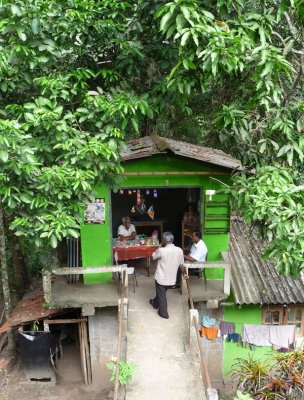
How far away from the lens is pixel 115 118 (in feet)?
23.9

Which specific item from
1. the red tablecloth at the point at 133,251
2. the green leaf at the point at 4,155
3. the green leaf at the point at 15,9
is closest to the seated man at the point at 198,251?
the red tablecloth at the point at 133,251

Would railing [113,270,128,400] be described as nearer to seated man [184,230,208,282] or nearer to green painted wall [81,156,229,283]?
green painted wall [81,156,229,283]

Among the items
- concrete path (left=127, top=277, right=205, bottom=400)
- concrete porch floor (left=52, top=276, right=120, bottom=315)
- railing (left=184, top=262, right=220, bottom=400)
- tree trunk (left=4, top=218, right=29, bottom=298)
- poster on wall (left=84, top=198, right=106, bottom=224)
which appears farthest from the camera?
tree trunk (left=4, top=218, right=29, bottom=298)

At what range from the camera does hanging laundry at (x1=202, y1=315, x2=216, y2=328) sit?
9930 millimetres

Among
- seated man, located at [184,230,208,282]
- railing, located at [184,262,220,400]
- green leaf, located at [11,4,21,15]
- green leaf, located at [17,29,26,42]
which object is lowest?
railing, located at [184,262,220,400]

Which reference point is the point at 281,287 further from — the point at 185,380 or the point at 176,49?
the point at 176,49

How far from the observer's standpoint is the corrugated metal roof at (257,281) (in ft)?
31.3

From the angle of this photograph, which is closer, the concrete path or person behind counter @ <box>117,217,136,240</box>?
the concrete path

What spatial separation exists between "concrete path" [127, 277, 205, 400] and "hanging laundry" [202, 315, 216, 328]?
4.39 ft

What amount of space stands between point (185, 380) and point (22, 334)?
195 inches

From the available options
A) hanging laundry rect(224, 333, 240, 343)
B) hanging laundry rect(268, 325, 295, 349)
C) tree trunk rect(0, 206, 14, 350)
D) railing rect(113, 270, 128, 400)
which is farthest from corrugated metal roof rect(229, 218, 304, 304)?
tree trunk rect(0, 206, 14, 350)

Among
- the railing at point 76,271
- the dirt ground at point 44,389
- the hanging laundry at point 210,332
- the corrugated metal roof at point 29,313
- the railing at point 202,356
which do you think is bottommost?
the dirt ground at point 44,389

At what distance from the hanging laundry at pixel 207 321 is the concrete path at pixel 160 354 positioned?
1338 mm

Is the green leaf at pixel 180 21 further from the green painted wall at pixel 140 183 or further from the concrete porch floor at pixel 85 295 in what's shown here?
the concrete porch floor at pixel 85 295
